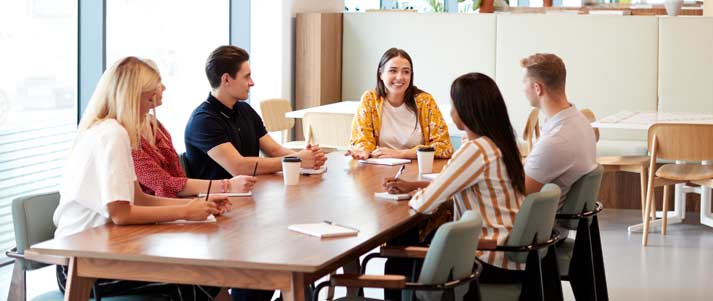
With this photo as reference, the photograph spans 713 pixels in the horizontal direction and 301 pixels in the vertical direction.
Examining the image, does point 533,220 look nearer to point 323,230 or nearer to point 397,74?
point 323,230

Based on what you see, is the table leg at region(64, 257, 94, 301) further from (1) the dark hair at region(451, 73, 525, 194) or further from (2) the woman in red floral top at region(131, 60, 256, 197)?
(1) the dark hair at region(451, 73, 525, 194)

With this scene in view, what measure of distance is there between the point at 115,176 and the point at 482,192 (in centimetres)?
117

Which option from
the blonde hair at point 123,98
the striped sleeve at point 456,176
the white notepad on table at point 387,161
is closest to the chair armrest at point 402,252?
the striped sleeve at point 456,176

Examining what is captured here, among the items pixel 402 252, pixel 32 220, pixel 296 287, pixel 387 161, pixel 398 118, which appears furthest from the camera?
pixel 398 118

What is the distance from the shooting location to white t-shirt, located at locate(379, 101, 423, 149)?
16.0ft

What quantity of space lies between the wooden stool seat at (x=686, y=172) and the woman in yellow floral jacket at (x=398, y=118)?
2.10 meters

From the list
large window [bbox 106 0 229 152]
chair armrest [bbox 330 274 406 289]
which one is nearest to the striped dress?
chair armrest [bbox 330 274 406 289]

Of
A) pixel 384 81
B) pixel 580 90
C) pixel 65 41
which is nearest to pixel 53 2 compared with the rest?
pixel 65 41

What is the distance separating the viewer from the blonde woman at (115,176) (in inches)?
118

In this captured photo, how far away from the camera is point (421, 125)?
485 cm

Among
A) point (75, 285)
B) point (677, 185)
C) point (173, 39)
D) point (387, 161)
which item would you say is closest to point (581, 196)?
point (387, 161)

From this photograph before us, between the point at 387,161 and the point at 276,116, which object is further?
the point at 276,116

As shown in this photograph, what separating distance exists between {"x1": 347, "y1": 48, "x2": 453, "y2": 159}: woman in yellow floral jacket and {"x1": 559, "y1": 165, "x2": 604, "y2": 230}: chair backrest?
1.00 meters

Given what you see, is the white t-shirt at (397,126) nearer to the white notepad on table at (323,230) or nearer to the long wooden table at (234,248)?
the long wooden table at (234,248)
